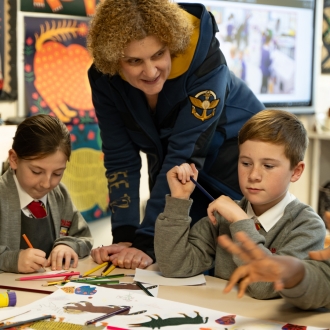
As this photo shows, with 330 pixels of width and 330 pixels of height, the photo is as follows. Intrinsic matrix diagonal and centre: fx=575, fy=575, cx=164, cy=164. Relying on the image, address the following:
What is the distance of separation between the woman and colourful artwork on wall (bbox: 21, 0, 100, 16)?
3.85ft

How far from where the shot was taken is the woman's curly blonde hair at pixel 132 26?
147cm

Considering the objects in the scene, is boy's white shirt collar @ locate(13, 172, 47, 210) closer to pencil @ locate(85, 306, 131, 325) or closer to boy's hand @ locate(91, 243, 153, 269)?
boy's hand @ locate(91, 243, 153, 269)

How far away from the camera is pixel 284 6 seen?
3.82 meters

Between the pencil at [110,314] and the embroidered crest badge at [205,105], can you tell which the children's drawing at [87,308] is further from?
the embroidered crest badge at [205,105]

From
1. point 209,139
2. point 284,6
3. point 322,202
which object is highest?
point 284,6

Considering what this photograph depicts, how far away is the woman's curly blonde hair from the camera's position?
1.47 m

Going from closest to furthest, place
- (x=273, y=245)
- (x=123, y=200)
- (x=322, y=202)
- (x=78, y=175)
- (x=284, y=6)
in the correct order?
(x=273, y=245)
(x=123, y=200)
(x=78, y=175)
(x=284, y=6)
(x=322, y=202)

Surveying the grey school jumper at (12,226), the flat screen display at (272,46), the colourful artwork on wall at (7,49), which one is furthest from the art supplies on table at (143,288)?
the flat screen display at (272,46)

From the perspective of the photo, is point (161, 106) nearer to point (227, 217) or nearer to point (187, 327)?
point (227, 217)

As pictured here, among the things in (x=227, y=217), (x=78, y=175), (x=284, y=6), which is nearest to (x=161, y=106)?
(x=227, y=217)

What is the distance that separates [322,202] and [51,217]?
2.75 m

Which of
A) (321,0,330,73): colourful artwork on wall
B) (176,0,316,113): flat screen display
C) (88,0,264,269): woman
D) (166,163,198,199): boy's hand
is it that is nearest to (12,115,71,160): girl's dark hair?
(88,0,264,269): woman

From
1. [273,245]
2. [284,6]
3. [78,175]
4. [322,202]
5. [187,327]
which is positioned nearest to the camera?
[187,327]

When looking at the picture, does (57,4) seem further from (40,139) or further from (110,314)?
(110,314)
